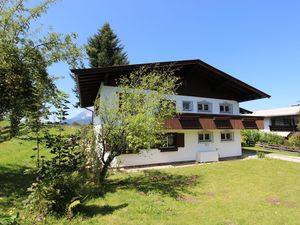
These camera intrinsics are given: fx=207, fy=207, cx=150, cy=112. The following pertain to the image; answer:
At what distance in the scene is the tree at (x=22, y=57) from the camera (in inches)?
364

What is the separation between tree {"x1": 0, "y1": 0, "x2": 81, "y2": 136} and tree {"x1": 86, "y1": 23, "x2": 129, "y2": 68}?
2046cm

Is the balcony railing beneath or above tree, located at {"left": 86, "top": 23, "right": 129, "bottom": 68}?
beneath

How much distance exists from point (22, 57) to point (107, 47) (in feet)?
77.5

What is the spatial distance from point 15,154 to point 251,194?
16.6 metres

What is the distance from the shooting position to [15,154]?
53.1ft

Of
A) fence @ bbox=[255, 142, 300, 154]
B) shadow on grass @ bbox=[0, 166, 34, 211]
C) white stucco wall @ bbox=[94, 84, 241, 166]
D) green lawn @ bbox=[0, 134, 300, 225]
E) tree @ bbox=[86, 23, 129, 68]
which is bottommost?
green lawn @ bbox=[0, 134, 300, 225]

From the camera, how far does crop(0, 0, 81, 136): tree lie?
9258 millimetres

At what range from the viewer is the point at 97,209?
6.73 metres

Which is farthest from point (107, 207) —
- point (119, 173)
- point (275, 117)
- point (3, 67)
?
point (275, 117)

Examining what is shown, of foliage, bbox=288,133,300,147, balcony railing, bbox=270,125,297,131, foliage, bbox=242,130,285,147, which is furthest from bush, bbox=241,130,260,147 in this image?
balcony railing, bbox=270,125,297,131

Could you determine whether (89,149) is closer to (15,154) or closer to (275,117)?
(15,154)

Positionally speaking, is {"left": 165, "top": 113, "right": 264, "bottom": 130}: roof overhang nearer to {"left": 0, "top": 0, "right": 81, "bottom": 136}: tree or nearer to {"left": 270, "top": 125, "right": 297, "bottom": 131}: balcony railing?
{"left": 0, "top": 0, "right": 81, "bottom": 136}: tree

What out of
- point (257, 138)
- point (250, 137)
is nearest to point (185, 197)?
point (250, 137)

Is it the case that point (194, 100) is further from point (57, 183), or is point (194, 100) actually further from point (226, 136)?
point (57, 183)
